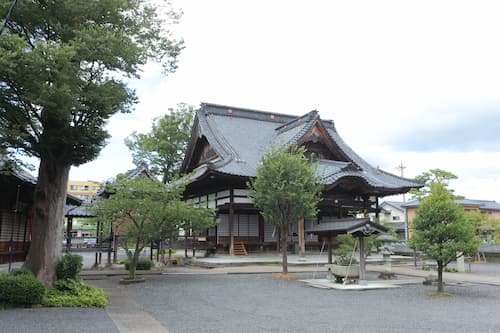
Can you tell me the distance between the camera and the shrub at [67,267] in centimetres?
1066

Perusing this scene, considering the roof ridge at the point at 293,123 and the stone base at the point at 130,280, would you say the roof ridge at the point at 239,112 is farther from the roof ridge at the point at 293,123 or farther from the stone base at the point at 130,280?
the stone base at the point at 130,280

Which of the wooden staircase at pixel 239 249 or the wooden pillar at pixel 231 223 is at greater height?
the wooden pillar at pixel 231 223

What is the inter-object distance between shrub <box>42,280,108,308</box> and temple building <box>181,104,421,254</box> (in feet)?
39.6

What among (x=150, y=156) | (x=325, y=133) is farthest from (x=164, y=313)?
(x=150, y=156)

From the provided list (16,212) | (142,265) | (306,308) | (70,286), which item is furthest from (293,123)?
(70,286)

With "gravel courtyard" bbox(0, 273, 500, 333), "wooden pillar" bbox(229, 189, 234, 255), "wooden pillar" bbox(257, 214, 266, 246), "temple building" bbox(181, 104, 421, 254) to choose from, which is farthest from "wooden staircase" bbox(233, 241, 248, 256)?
"gravel courtyard" bbox(0, 273, 500, 333)

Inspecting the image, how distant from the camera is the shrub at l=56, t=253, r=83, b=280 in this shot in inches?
420

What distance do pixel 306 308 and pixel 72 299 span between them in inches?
217

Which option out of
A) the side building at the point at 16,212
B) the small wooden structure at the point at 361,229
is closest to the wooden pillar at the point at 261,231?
the small wooden structure at the point at 361,229

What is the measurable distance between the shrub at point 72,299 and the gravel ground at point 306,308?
3.50ft

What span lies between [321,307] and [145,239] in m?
7.73

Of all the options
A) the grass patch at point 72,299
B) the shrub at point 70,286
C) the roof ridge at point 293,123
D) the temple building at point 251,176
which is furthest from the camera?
the roof ridge at point 293,123

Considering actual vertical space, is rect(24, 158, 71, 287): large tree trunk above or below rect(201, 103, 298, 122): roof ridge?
below

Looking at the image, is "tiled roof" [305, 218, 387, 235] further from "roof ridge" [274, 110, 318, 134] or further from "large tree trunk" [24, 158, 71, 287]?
"roof ridge" [274, 110, 318, 134]
